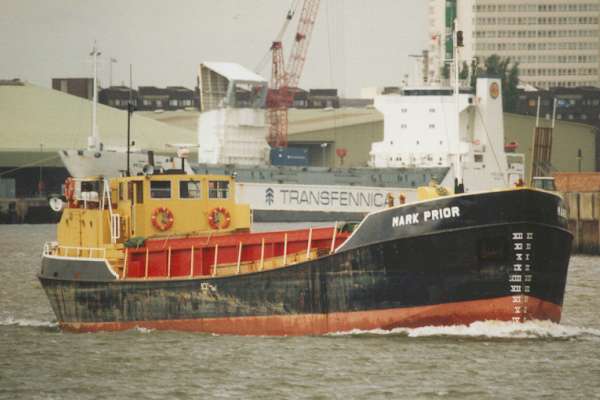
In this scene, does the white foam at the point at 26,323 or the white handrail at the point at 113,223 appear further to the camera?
the white foam at the point at 26,323

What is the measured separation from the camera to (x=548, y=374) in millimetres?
35000

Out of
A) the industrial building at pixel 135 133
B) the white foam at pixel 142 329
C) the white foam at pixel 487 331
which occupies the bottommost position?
the white foam at pixel 142 329

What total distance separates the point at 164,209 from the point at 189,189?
35.0 inches

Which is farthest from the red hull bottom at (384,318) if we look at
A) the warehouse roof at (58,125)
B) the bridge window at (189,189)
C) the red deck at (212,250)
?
the warehouse roof at (58,125)

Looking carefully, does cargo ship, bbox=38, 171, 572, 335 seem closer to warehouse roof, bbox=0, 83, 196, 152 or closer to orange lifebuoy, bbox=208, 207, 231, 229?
orange lifebuoy, bbox=208, 207, 231, 229

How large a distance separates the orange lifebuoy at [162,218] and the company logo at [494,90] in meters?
83.8

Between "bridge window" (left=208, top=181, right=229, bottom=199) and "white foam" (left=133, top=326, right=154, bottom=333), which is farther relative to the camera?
"bridge window" (left=208, top=181, right=229, bottom=199)

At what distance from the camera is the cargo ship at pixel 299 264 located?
38531mm

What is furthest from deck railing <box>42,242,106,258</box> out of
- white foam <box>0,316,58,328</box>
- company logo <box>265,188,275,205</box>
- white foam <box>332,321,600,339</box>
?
company logo <box>265,188,275,205</box>

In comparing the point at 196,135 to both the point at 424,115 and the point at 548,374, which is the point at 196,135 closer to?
the point at 424,115

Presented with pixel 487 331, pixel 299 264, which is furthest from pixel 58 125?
pixel 487 331

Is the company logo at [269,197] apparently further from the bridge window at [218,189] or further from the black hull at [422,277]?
the black hull at [422,277]

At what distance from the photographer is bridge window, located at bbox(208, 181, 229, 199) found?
45188 mm

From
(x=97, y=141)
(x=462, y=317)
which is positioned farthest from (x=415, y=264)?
(x=97, y=141)
